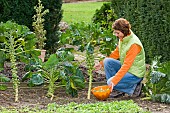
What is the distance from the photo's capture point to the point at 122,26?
798 cm

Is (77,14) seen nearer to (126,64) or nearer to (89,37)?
(89,37)

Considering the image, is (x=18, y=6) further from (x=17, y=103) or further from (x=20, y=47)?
(x=17, y=103)

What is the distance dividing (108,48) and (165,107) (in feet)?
5.16

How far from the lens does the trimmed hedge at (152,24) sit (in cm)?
1039

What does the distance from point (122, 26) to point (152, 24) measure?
3.07m

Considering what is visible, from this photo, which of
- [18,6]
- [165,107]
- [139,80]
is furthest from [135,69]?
[18,6]

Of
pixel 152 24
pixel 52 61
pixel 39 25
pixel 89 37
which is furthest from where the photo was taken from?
pixel 39 25

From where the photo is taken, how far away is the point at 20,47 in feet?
26.6

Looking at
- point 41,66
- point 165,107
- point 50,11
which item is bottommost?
point 165,107

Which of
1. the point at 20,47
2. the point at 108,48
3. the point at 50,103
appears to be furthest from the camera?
the point at 108,48

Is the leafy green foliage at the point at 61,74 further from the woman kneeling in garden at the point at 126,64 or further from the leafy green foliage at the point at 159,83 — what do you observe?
the leafy green foliage at the point at 159,83

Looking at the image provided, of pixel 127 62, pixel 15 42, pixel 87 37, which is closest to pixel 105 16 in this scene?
pixel 87 37

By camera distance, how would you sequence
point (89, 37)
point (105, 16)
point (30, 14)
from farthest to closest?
point (105, 16) < point (30, 14) < point (89, 37)

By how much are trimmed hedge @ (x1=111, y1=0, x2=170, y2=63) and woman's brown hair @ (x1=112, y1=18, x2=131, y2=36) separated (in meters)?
2.38
